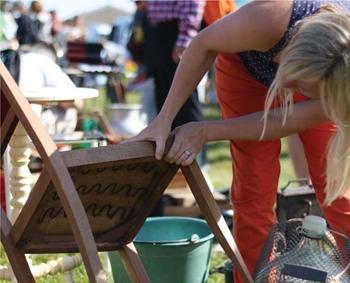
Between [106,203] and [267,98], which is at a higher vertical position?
[267,98]

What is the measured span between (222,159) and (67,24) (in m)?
8.90

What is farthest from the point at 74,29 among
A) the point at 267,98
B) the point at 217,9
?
the point at 267,98

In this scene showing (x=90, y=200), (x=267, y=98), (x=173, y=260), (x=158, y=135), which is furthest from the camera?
(x=173, y=260)

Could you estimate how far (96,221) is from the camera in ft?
5.78

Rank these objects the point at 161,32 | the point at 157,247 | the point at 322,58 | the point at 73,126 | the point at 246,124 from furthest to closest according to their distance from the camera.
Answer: the point at 73,126, the point at 161,32, the point at 157,247, the point at 246,124, the point at 322,58

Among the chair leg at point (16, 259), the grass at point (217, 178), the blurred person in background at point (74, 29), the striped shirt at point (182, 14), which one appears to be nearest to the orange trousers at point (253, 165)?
the grass at point (217, 178)

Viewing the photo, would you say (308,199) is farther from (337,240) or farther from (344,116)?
(344,116)

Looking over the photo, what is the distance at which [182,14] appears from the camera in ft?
11.7

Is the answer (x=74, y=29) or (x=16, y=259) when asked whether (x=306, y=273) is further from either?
(x=74, y=29)

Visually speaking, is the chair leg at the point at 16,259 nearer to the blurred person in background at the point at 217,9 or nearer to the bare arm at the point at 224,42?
the bare arm at the point at 224,42

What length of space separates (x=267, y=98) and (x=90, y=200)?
0.62 metres

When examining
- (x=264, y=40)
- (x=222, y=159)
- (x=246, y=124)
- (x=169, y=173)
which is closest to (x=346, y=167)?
(x=246, y=124)

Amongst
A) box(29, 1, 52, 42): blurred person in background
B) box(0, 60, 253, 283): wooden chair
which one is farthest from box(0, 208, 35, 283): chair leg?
box(29, 1, 52, 42): blurred person in background

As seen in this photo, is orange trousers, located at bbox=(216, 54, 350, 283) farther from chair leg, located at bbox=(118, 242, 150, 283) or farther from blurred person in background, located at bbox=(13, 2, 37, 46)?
blurred person in background, located at bbox=(13, 2, 37, 46)
